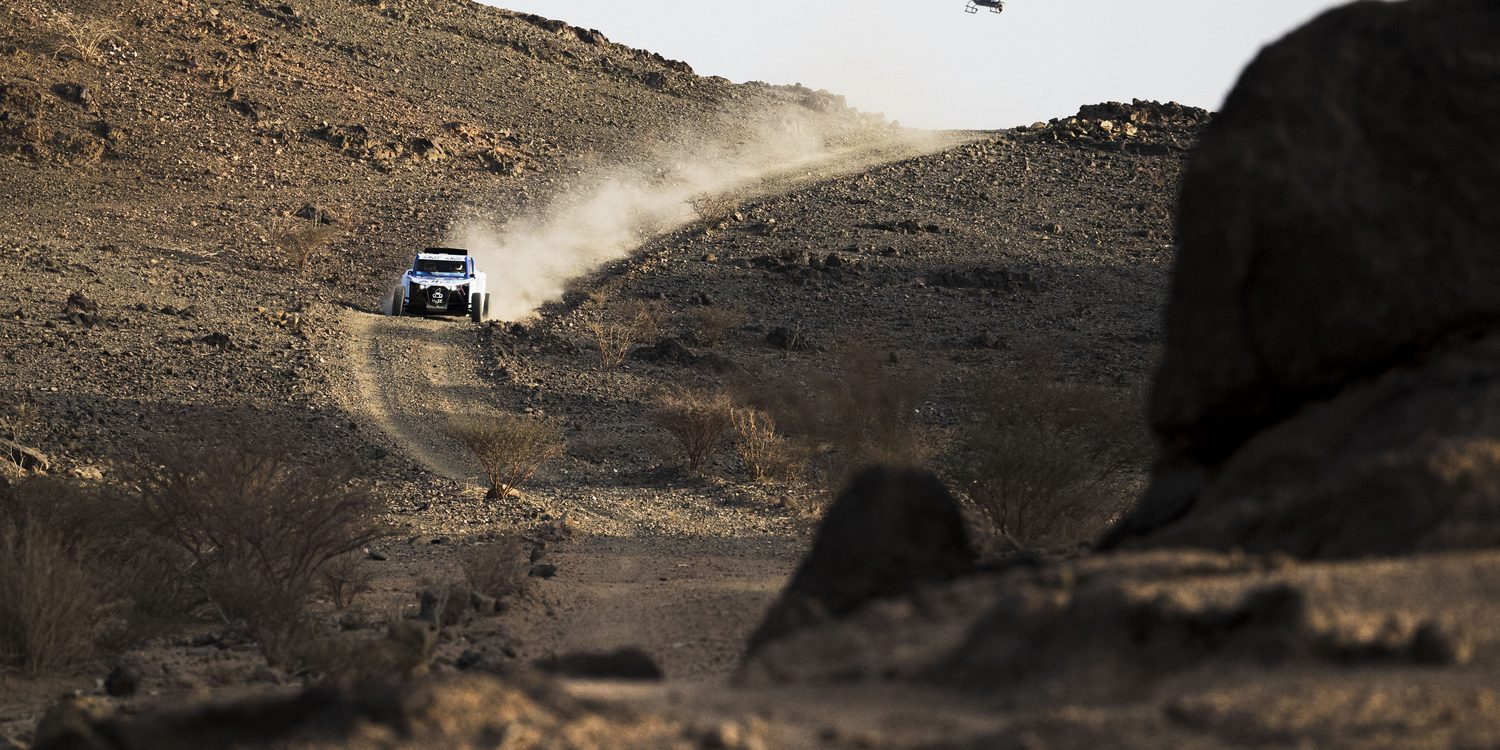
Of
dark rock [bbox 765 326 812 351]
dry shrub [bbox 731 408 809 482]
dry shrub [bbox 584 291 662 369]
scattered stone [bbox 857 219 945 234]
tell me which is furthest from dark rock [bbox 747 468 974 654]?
scattered stone [bbox 857 219 945 234]

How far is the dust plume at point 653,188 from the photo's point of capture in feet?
127

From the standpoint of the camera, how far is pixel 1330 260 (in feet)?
22.5

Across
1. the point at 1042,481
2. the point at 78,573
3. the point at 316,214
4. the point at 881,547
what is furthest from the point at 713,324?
the point at 881,547

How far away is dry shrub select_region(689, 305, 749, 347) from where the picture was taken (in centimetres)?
3089

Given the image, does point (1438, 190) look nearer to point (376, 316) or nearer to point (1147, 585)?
point (1147, 585)

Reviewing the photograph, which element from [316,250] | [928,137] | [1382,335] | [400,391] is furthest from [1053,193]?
[1382,335]

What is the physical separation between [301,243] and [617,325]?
9277mm

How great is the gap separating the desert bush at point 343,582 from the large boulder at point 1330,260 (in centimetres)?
752

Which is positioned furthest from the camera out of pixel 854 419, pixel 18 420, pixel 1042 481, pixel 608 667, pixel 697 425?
pixel 697 425

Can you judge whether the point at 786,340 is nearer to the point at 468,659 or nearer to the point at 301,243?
the point at 301,243

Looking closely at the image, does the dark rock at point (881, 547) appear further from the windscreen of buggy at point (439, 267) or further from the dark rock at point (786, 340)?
the windscreen of buggy at point (439, 267)

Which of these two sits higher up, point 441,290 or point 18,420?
point 441,290

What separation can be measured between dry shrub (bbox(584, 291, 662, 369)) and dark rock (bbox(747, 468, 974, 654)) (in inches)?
845

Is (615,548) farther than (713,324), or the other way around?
(713,324)
